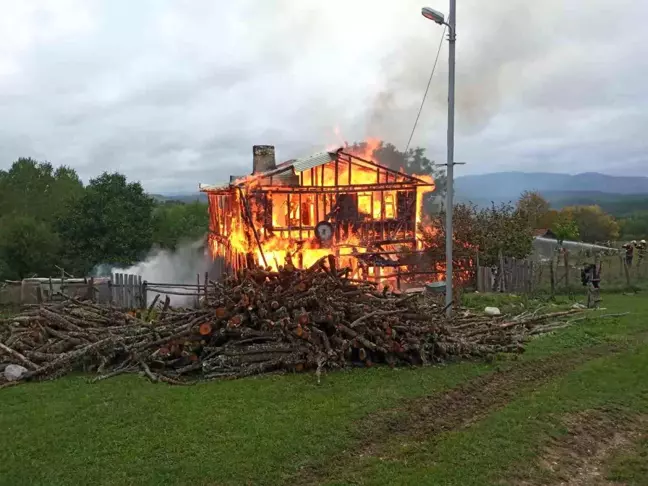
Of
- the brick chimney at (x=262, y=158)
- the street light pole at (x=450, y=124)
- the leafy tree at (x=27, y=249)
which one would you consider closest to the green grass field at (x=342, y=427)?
the street light pole at (x=450, y=124)

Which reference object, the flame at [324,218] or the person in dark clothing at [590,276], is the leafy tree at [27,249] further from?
the person in dark clothing at [590,276]

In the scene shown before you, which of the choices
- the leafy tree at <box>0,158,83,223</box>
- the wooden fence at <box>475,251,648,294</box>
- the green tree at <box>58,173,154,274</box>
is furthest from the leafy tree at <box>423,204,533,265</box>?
the leafy tree at <box>0,158,83,223</box>

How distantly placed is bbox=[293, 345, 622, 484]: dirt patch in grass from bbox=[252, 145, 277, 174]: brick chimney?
61.4 ft

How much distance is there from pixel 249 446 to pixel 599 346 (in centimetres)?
902

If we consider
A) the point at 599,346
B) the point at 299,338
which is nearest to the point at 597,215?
the point at 599,346

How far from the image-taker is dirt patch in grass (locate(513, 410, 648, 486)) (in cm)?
689

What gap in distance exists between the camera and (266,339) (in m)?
11.2

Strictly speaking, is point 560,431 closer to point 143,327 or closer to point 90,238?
point 143,327

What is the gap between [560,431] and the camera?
320 inches

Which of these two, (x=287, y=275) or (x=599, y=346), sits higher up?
(x=287, y=275)

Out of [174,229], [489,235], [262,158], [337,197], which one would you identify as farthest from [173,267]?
[489,235]

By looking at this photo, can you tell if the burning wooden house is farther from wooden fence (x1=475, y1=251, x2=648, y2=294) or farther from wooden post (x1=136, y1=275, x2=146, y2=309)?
wooden post (x1=136, y1=275, x2=146, y2=309)

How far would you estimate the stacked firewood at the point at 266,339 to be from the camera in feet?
35.8

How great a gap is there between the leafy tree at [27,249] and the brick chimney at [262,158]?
17453 mm
